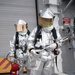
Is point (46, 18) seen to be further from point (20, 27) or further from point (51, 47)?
point (20, 27)

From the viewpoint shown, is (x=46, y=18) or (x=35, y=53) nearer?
(x=35, y=53)

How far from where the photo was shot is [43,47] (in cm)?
366

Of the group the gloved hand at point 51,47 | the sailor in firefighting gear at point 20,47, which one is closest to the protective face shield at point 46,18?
the gloved hand at point 51,47

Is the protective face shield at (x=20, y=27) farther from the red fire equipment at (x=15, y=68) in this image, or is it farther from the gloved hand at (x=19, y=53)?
the red fire equipment at (x=15, y=68)

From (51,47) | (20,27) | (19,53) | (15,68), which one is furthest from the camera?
(20,27)

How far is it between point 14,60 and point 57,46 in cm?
173

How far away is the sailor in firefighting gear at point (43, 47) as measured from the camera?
3605mm

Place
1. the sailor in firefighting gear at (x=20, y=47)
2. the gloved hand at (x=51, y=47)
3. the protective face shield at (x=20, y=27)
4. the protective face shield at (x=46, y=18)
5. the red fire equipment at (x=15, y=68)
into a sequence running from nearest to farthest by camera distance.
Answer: the gloved hand at (x=51, y=47) → the protective face shield at (x=46, y=18) → the red fire equipment at (x=15, y=68) → the sailor in firefighting gear at (x=20, y=47) → the protective face shield at (x=20, y=27)

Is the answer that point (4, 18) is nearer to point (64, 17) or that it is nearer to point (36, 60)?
point (64, 17)

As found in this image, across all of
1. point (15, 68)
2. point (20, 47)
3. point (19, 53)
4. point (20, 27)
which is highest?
point (20, 27)

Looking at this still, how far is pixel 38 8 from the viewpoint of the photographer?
7.58 m

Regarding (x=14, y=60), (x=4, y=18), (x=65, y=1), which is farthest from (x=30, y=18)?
(x=14, y=60)

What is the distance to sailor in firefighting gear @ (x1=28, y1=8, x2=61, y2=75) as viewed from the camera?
3.61m

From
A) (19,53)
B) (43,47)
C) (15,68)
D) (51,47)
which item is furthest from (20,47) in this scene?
(51,47)
